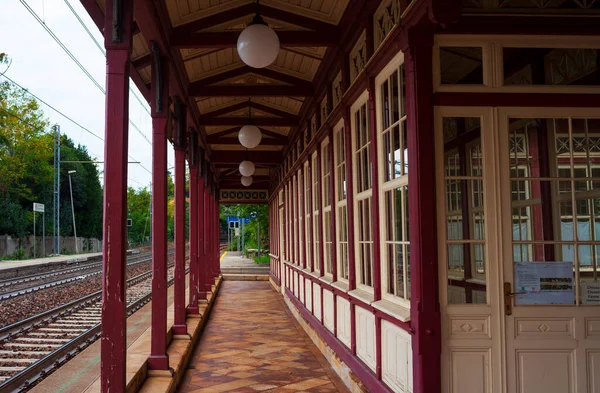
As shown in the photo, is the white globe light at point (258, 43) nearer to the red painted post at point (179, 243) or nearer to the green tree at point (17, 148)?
the red painted post at point (179, 243)

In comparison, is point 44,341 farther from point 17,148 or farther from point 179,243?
point 17,148

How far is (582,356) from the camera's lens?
3271mm

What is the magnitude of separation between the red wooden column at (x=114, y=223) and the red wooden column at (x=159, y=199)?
155cm

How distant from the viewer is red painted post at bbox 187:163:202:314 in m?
8.77

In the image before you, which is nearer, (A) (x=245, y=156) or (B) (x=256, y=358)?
(B) (x=256, y=358)

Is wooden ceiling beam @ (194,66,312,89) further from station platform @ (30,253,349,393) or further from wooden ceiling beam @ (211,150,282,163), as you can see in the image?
wooden ceiling beam @ (211,150,282,163)

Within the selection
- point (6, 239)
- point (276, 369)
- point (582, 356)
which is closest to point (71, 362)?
point (276, 369)

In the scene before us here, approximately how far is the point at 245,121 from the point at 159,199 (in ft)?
14.1

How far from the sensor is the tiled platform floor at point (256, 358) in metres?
5.21

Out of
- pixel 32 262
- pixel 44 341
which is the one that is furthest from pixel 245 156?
pixel 32 262

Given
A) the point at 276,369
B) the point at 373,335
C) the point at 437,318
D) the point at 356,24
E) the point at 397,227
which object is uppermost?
the point at 356,24

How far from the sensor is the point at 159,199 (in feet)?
16.9

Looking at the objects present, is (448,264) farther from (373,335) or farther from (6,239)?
(6,239)

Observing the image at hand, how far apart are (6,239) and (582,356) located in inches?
1277
